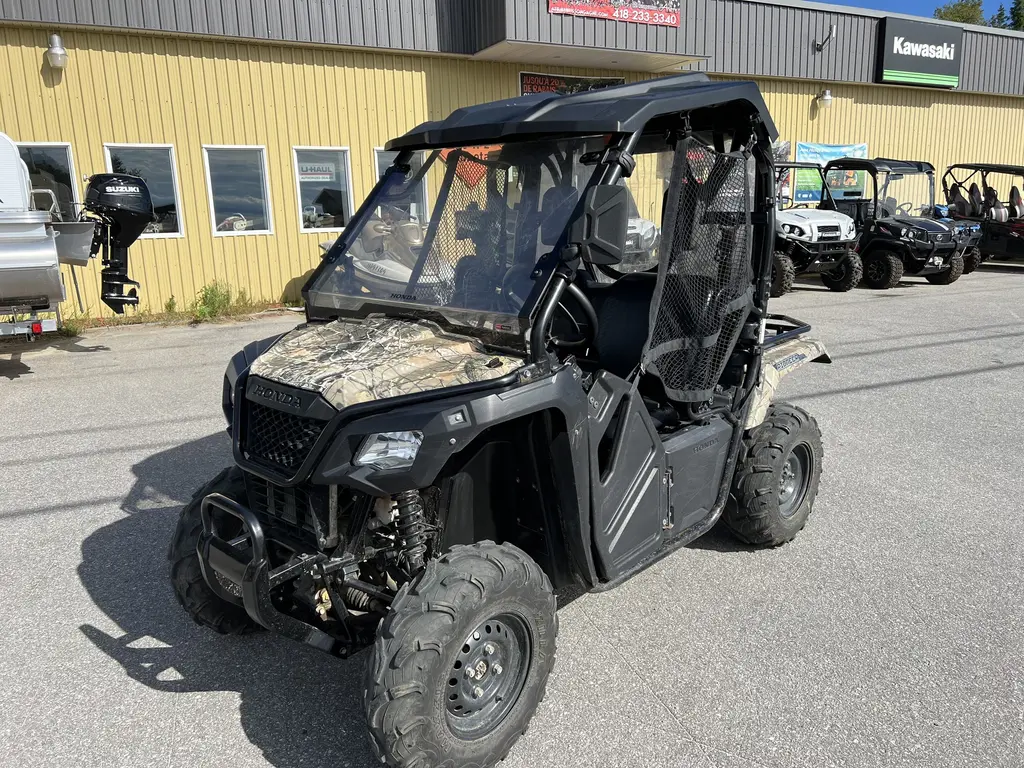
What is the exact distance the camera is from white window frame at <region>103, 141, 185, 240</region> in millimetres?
11352

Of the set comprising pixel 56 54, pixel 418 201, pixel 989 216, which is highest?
pixel 56 54

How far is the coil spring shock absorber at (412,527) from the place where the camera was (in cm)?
261

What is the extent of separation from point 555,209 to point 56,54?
10.6m

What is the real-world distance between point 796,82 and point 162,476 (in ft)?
54.6

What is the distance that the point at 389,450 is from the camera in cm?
249

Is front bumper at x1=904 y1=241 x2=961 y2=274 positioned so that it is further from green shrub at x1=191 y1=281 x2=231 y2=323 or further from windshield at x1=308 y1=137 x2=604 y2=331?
windshield at x1=308 y1=137 x2=604 y2=331

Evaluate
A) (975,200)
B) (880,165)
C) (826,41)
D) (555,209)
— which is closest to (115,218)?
(555,209)

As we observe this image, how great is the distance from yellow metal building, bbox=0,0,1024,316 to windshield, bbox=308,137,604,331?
31.2 feet

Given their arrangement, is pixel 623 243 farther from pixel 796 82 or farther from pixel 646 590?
pixel 796 82

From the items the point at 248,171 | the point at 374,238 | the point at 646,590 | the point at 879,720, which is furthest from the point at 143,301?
the point at 879,720

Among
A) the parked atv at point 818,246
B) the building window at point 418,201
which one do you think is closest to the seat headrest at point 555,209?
the building window at point 418,201

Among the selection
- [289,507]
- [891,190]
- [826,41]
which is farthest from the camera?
[826,41]

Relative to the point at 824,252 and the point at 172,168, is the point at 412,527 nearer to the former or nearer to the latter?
the point at 172,168

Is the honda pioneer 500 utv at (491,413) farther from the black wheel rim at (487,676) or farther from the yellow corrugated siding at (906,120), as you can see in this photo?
the yellow corrugated siding at (906,120)
